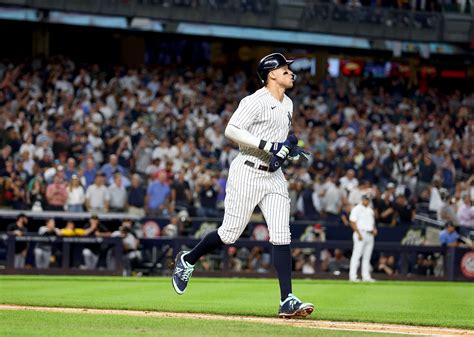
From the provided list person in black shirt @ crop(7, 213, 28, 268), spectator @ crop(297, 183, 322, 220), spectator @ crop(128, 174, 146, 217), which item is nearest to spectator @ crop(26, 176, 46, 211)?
person in black shirt @ crop(7, 213, 28, 268)

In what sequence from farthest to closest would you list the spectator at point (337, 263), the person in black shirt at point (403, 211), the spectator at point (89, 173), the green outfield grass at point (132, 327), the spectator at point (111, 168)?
the person in black shirt at point (403, 211) < the spectator at point (111, 168) < the spectator at point (89, 173) < the spectator at point (337, 263) < the green outfield grass at point (132, 327)

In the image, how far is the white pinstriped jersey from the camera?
9.91m


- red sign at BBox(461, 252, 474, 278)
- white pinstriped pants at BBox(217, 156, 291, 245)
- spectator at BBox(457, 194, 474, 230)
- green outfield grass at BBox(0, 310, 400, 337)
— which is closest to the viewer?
green outfield grass at BBox(0, 310, 400, 337)

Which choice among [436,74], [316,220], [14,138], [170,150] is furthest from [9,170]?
[436,74]

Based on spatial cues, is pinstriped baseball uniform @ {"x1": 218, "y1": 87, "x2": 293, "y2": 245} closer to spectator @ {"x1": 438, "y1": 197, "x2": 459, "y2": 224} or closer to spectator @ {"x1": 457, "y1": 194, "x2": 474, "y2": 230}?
spectator @ {"x1": 457, "y1": 194, "x2": 474, "y2": 230}

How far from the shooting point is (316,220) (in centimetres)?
2488

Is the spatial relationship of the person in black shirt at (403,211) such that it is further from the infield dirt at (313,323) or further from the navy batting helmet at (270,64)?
the navy batting helmet at (270,64)

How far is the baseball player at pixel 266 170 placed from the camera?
32.2ft

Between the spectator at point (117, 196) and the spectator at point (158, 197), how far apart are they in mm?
539

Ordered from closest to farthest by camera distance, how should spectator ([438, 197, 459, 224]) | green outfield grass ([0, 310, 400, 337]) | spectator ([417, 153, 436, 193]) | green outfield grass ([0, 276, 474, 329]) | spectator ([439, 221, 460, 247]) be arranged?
green outfield grass ([0, 310, 400, 337]) → green outfield grass ([0, 276, 474, 329]) → spectator ([439, 221, 460, 247]) → spectator ([438, 197, 459, 224]) → spectator ([417, 153, 436, 193])

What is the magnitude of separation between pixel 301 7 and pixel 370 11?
2.19 metres

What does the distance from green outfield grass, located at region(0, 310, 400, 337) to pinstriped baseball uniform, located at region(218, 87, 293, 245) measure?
3.09 feet

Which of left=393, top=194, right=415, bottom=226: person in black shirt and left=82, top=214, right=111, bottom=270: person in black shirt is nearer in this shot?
left=82, top=214, right=111, bottom=270: person in black shirt

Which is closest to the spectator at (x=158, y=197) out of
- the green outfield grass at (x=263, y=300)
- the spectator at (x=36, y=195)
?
the spectator at (x=36, y=195)
